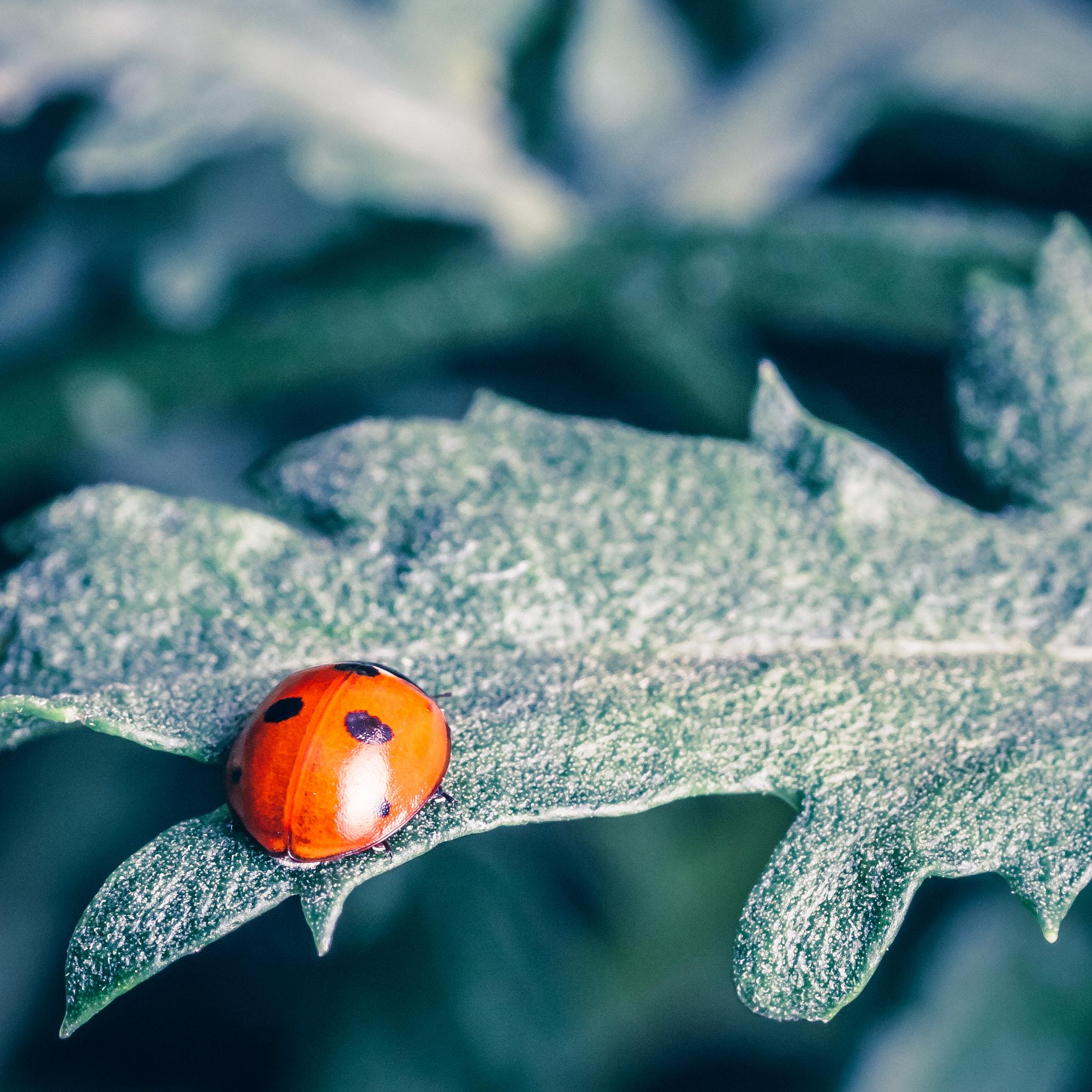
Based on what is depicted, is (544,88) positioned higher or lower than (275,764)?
higher

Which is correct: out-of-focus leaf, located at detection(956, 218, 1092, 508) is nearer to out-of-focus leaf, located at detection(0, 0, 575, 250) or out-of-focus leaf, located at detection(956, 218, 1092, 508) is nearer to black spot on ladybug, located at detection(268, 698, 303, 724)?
black spot on ladybug, located at detection(268, 698, 303, 724)

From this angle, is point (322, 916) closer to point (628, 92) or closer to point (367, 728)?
point (367, 728)

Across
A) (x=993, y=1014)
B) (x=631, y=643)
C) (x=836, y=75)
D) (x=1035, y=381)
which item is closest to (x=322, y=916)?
(x=631, y=643)

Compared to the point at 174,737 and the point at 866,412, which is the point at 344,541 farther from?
the point at 866,412

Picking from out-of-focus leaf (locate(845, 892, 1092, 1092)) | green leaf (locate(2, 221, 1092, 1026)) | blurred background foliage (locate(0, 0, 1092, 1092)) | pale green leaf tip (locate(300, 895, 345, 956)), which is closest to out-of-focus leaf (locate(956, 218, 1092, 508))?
green leaf (locate(2, 221, 1092, 1026))

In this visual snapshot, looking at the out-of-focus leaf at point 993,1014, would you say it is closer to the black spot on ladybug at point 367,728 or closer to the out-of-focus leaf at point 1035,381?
the out-of-focus leaf at point 1035,381

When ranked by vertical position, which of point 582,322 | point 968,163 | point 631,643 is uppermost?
point 968,163

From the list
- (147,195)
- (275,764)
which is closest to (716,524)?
(275,764)
